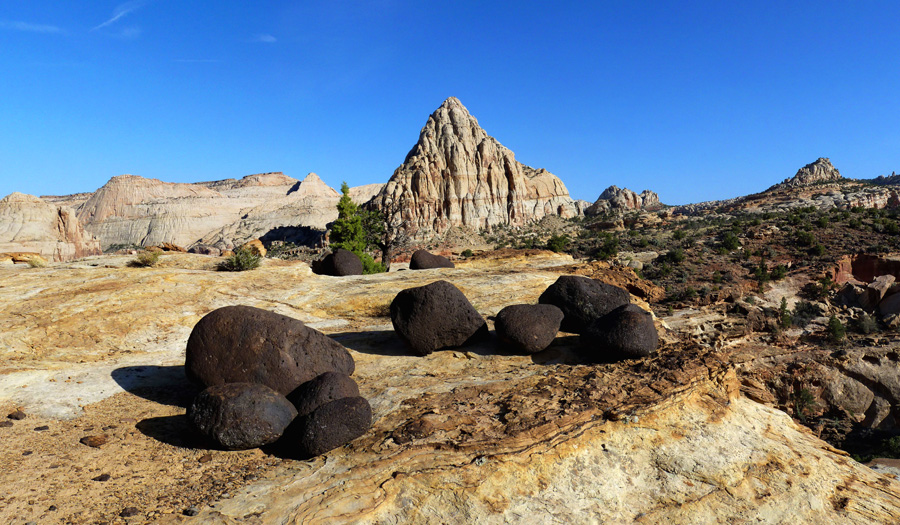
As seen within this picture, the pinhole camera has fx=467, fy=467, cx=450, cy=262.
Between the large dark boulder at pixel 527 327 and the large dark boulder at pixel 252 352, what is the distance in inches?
158

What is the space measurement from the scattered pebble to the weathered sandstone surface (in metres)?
0.06

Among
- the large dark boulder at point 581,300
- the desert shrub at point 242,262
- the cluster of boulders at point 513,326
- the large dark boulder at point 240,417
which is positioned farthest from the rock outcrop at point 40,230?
the large dark boulder at point 581,300

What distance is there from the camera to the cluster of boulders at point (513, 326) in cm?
986

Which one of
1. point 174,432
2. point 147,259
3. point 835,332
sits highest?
point 147,259

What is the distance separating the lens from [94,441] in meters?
6.86

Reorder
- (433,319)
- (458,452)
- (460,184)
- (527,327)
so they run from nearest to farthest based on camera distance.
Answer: (458,452), (527,327), (433,319), (460,184)

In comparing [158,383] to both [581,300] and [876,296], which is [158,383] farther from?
[876,296]

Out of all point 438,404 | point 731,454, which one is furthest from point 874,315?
point 438,404

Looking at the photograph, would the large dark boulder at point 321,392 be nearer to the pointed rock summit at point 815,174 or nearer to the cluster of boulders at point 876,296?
the cluster of boulders at point 876,296

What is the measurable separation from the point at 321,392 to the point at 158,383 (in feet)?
14.7

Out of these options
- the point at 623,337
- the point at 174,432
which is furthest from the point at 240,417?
the point at 623,337

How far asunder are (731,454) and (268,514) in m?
6.71

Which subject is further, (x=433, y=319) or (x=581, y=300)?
(x=581, y=300)

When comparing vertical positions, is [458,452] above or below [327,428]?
below
